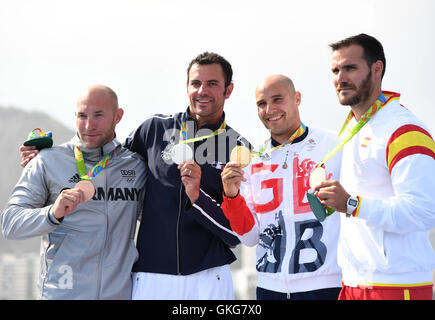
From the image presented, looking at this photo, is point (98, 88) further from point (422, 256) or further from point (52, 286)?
point (422, 256)

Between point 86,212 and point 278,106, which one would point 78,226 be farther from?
point 278,106

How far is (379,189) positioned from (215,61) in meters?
2.08

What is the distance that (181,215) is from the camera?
4.72 meters

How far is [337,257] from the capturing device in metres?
4.23

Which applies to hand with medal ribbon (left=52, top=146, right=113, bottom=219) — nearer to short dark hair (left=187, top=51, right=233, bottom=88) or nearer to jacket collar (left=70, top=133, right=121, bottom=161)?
jacket collar (left=70, top=133, right=121, bottom=161)

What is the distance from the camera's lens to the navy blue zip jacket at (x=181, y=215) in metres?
4.68

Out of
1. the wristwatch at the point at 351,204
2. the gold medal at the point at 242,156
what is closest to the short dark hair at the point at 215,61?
the gold medal at the point at 242,156

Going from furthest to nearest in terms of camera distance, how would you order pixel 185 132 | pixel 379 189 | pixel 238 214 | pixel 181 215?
pixel 185 132, pixel 181 215, pixel 238 214, pixel 379 189

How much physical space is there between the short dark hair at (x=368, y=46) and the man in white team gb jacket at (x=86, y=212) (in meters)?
2.13

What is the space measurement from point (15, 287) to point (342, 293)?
177375 mm

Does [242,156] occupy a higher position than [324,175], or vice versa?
[242,156]

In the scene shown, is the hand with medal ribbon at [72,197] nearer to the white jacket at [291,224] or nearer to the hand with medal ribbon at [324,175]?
the white jacket at [291,224]

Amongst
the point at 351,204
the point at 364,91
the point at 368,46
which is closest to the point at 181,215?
the point at 351,204

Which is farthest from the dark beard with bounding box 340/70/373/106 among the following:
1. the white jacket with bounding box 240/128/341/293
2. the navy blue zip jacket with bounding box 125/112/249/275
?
the navy blue zip jacket with bounding box 125/112/249/275
